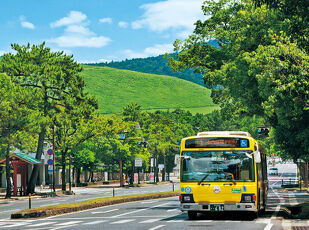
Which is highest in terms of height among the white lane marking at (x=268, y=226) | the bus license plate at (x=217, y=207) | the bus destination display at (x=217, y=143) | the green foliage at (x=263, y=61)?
the green foliage at (x=263, y=61)

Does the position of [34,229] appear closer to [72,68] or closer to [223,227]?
[223,227]

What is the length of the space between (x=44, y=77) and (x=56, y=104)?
3.28 m

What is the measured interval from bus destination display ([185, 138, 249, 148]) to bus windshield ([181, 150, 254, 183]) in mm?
215

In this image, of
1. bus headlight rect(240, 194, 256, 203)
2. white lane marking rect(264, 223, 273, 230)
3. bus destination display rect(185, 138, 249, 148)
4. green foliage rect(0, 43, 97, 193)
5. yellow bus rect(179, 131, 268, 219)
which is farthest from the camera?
green foliage rect(0, 43, 97, 193)

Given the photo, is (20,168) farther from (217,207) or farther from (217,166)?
(217,207)

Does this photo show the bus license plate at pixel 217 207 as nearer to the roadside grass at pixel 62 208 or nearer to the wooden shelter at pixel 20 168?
the roadside grass at pixel 62 208

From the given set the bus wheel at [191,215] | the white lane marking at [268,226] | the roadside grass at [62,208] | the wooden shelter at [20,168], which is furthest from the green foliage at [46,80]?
the white lane marking at [268,226]

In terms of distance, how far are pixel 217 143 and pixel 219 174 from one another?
3.78ft

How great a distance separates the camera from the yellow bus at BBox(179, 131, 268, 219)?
19438 mm

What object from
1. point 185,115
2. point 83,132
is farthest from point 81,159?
point 185,115

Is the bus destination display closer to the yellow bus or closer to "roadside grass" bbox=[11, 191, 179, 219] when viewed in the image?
the yellow bus

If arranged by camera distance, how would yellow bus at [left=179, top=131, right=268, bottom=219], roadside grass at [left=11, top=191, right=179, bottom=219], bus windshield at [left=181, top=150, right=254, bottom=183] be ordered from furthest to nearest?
roadside grass at [left=11, top=191, right=179, bottom=219] → bus windshield at [left=181, top=150, right=254, bottom=183] → yellow bus at [left=179, top=131, right=268, bottom=219]

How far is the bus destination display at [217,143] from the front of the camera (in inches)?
787

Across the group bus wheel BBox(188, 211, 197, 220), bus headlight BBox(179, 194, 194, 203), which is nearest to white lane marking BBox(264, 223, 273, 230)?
bus headlight BBox(179, 194, 194, 203)
